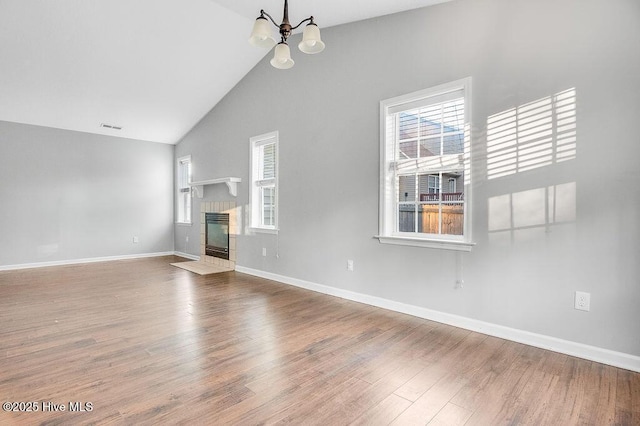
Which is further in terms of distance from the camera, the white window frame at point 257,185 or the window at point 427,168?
the white window frame at point 257,185

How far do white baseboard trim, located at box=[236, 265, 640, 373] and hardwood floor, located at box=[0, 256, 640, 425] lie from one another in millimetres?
86

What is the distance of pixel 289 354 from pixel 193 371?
0.67 m

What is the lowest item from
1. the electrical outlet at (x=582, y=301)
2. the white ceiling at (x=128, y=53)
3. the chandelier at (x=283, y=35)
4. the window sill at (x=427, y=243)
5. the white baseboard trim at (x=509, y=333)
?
the white baseboard trim at (x=509, y=333)

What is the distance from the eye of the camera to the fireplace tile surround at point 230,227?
5.71 m

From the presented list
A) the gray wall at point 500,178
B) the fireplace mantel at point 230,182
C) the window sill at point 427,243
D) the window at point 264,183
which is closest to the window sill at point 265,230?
the window at point 264,183

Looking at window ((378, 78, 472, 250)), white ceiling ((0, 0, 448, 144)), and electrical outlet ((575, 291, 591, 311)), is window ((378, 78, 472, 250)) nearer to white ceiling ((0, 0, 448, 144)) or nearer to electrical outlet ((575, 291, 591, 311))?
electrical outlet ((575, 291, 591, 311))

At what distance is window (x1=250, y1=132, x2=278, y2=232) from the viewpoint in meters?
5.10

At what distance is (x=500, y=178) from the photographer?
110 inches

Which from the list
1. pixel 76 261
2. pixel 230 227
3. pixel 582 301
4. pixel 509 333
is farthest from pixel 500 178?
pixel 76 261

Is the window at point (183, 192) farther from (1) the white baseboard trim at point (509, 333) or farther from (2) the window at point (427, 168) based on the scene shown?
(2) the window at point (427, 168)

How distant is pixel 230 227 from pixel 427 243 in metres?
3.65

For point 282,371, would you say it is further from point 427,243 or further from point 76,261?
point 76,261

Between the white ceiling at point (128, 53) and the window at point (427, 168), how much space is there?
3.23 feet

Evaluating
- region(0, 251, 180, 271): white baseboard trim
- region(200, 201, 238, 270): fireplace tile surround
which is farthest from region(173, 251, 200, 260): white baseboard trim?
region(200, 201, 238, 270): fireplace tile surround
